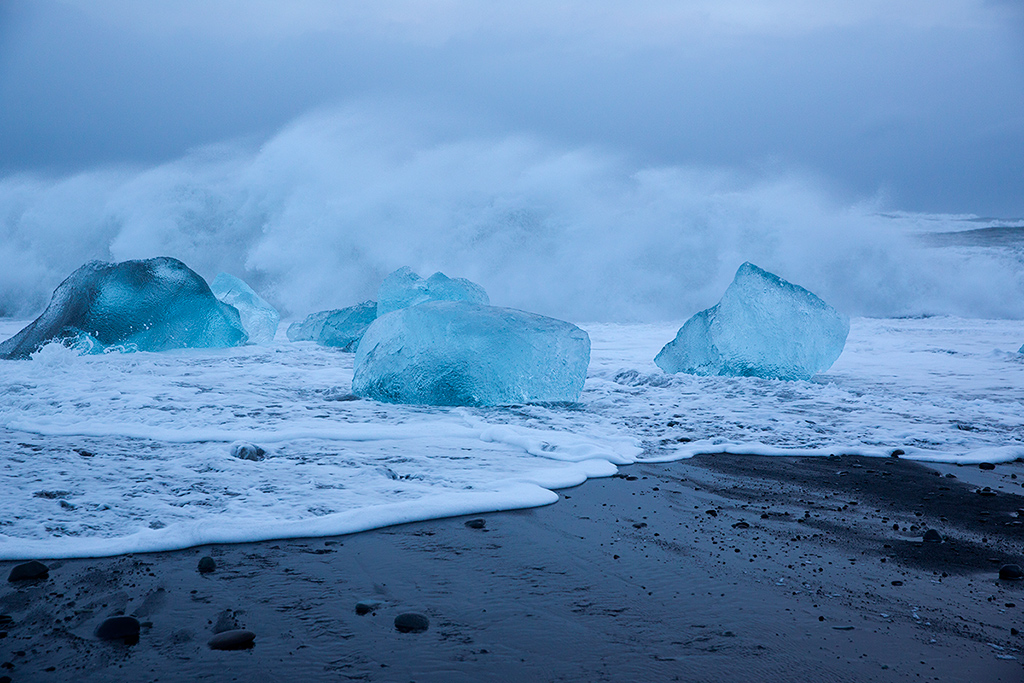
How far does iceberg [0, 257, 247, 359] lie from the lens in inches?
271

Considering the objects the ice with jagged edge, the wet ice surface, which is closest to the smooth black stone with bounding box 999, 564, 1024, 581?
the wet ice surface

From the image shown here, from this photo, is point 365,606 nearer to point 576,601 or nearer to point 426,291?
point 576,601

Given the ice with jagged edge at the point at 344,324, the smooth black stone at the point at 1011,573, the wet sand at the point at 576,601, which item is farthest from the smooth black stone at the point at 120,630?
the ice with jagged edge at the point at 344,324

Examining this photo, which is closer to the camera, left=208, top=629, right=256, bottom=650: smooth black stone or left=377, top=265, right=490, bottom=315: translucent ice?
left=208, top=629, right=256, bottom=650: smooth black stone

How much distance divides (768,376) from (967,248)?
16.8 metres

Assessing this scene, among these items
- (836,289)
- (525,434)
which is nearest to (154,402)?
(525,434)

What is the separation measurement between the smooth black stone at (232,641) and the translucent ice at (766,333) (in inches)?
199

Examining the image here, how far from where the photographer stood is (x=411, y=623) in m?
1.46

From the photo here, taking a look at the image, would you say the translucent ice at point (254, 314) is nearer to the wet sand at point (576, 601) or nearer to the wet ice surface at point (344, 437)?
the wet ice surface at point (344, 437)

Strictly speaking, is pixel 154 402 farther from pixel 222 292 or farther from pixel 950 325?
pixel 950 325

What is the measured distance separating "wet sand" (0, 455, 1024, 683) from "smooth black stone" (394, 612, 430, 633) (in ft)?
0.08

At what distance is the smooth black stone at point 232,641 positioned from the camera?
136cm

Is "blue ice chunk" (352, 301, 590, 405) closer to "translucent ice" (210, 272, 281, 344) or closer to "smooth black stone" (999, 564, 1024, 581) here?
"smooth black stone" (999, 564, 1024, 581)

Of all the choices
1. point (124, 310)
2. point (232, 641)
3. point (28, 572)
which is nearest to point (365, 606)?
point (232, 641)
